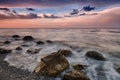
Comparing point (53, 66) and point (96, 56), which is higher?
point (53, 66)

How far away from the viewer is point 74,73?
9.21 metres

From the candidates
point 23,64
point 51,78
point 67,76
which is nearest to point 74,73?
point 67,76

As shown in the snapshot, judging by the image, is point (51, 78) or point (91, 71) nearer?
point (51, 78)

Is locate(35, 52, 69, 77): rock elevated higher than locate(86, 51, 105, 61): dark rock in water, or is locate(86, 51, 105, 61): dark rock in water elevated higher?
locate(35, 52, 69, 77): rock

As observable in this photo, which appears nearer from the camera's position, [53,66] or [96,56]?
[53,66]

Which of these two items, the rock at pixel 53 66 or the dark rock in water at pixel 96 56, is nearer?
the rock at pixel 53 66

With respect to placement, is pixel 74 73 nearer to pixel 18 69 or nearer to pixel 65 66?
pixel 65 66

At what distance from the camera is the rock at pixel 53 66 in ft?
32.8

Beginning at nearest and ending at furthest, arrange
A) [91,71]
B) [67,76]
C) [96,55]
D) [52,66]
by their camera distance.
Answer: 1. [67,76]
2. [52,66]
3. [91,71]
4. [96,55]

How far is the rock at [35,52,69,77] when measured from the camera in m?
9.99

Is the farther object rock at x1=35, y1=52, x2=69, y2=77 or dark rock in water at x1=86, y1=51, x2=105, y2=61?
dark rock in water at x1=86, y1=51, x2=105, y2=61

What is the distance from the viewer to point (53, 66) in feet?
33.2

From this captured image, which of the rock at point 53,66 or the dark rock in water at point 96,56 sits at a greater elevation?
the rock at point 53,66

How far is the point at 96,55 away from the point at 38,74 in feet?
20.9
